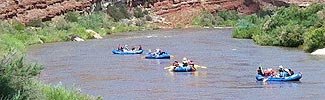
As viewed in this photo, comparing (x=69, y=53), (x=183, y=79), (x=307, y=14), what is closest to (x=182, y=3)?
(x=307, y=14)

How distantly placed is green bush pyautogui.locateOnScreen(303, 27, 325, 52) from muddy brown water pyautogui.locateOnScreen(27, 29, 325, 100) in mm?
1188

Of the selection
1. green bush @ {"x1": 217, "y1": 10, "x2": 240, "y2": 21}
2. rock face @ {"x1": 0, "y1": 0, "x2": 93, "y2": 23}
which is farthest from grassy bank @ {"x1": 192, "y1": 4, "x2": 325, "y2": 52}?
rock face @ {"x1": 0, "y1": 0, "x2": 93, "y2": 23}

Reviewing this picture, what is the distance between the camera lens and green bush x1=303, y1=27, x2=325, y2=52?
54.7m

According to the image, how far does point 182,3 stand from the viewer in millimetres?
126000

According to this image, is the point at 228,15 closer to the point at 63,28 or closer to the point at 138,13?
the point at 138,13

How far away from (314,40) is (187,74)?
1794cm

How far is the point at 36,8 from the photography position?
363 ft

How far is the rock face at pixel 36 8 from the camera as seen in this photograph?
105 metres

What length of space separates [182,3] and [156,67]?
8169 cm

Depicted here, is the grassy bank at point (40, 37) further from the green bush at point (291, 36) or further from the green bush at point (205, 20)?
the green bush at point (291, 36)

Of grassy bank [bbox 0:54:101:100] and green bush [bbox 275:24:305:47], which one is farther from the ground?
grassy bank [bbox 0:54:101:100]

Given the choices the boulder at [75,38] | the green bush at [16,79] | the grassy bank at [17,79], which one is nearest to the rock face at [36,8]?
the boulder at [75,38]

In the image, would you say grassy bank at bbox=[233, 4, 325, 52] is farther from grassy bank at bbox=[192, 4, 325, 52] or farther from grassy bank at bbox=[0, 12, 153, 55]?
grassy bank at bbox=[0, 12, 153, 55]

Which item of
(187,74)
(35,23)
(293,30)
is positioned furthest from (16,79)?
(35,23)
